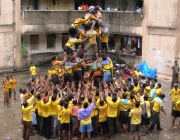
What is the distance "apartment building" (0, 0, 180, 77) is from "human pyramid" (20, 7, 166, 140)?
8368 mm

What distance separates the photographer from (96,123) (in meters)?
12.7

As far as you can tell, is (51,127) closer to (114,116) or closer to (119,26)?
(114,116)

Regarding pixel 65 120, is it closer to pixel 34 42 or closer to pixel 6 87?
pixel 6 87

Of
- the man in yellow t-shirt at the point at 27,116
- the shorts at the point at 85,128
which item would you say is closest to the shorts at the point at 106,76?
the shorts at the point at 85,128

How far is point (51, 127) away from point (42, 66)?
48.2 feet

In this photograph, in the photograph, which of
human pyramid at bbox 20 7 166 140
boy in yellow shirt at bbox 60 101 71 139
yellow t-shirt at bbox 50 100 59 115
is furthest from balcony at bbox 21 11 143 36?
boy in yellow shirt at bbox 60 101 71 139

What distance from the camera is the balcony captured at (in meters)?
25.1

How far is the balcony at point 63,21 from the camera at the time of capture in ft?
82.3

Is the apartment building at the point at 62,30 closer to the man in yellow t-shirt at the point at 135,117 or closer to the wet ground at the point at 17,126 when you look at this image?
the wet ground at the point at 17,126

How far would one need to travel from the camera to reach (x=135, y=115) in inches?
459

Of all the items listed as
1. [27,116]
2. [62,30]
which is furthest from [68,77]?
[62,30]

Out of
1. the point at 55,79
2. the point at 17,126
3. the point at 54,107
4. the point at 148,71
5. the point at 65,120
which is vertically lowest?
the point at 17,126

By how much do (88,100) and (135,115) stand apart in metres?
1.68

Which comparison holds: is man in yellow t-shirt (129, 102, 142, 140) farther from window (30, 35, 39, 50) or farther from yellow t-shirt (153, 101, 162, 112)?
window (30, 35, 39, 50)
